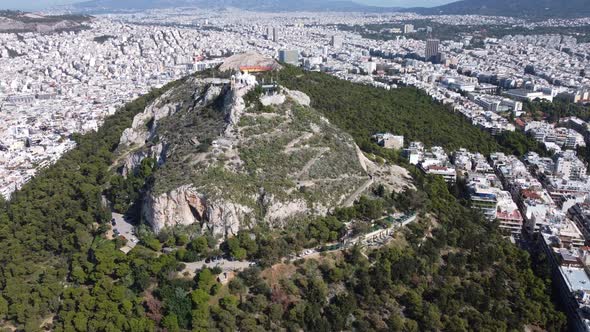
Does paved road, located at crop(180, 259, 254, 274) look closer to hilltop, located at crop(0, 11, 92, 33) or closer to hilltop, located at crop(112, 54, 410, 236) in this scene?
hilltop, located at crop(112, 54, 410, 236)

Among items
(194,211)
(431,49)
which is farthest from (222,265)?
(431,49)

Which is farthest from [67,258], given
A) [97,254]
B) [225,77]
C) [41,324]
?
[225,77]

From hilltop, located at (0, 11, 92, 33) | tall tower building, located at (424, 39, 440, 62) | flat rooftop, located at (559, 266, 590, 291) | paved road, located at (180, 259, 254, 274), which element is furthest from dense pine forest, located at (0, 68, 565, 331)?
hilltop, located at (0, 11, 92, 33)

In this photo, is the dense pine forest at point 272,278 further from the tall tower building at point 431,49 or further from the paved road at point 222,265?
the tall tower building at point 431,49

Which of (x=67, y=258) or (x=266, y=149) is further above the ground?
(x=266, y=149)

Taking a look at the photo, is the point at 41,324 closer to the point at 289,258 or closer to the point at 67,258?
the point at 67,258

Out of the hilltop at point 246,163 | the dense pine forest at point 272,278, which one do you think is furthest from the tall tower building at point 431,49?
the dense pine forest at point 272,278

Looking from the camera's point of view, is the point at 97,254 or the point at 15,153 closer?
the point at 97,254

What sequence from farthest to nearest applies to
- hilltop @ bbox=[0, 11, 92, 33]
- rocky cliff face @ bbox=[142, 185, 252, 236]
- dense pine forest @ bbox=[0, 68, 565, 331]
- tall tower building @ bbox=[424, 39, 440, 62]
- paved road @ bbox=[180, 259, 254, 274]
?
→ hilltop @ bbox=[0, 11, 92, 33]
tall tower building @ bbox=[424, 39, 440, 62]
rocky cliff face @ bbox=[142, 185, 252, 236]
paved road @ bbox=[180, 259, 254, 274]
dense pine forest @ bbox=[0, 68, 565, 331]
